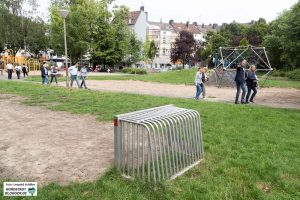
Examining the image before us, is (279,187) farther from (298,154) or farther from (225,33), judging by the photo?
(225,33)

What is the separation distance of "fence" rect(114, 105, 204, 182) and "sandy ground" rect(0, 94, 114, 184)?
24.0 inches

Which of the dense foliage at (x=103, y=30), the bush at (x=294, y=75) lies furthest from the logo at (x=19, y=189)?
the dense foliage at (x=103, y=30)

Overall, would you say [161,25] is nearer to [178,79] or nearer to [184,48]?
[184,48]

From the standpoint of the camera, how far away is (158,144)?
5.41 m

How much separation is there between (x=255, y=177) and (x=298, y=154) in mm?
1769

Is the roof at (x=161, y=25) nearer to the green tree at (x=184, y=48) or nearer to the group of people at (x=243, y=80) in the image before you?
the green tree at (x=184, y=48)

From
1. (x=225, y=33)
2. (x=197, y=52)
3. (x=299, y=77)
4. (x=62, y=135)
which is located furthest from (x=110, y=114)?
(x=197, y=52)

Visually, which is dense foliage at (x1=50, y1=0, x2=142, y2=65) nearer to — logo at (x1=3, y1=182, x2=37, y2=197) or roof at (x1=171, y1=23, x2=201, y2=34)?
logo at (x1=3, y1=182, x2=37, y2=197)

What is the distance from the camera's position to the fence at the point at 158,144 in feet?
16.5

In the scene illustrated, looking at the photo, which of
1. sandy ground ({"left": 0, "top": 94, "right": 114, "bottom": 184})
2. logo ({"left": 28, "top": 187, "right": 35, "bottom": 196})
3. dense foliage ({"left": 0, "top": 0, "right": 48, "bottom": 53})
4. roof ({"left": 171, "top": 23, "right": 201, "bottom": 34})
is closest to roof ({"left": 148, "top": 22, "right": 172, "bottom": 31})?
roof ({"left": 171, "top": 23, "right": 201, "bottom": 34})

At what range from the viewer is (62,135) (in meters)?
7.86

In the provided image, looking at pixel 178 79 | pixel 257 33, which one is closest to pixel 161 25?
pixel 257 33

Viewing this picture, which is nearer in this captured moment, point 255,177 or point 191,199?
point 191,199

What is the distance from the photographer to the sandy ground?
5.40 metres
